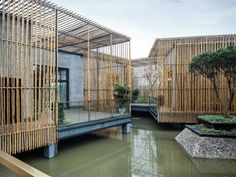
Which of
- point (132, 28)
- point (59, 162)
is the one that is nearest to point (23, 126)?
point (59, 162)

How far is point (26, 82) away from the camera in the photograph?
216 inches

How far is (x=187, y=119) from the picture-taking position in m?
9.96

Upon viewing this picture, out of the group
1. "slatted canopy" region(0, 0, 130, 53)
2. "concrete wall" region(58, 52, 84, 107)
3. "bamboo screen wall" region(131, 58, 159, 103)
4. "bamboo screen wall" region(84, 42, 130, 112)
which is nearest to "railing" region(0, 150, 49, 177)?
"slatted canopy" region(0, 0, 130, 53)

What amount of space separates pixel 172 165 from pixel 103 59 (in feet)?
23.0

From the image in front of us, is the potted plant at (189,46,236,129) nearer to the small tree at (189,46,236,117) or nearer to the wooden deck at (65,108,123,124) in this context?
the small tree at (189,46,236,117)

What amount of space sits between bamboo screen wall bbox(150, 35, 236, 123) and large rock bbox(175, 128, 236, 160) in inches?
119

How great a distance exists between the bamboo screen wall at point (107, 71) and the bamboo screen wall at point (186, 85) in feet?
6.71

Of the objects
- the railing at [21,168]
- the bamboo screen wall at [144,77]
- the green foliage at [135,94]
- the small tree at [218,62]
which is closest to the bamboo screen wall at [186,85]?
the small tree at [218,62]

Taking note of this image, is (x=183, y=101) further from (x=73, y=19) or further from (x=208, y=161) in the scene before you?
(x=73, y=19)

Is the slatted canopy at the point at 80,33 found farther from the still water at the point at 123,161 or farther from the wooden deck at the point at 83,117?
the still water at the point at 123,161

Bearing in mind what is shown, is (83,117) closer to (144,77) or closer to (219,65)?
(219,65)

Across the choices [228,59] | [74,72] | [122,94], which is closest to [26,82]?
[122,94]

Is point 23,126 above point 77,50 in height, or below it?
below

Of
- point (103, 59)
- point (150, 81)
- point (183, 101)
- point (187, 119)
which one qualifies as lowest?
point (187, 119)
